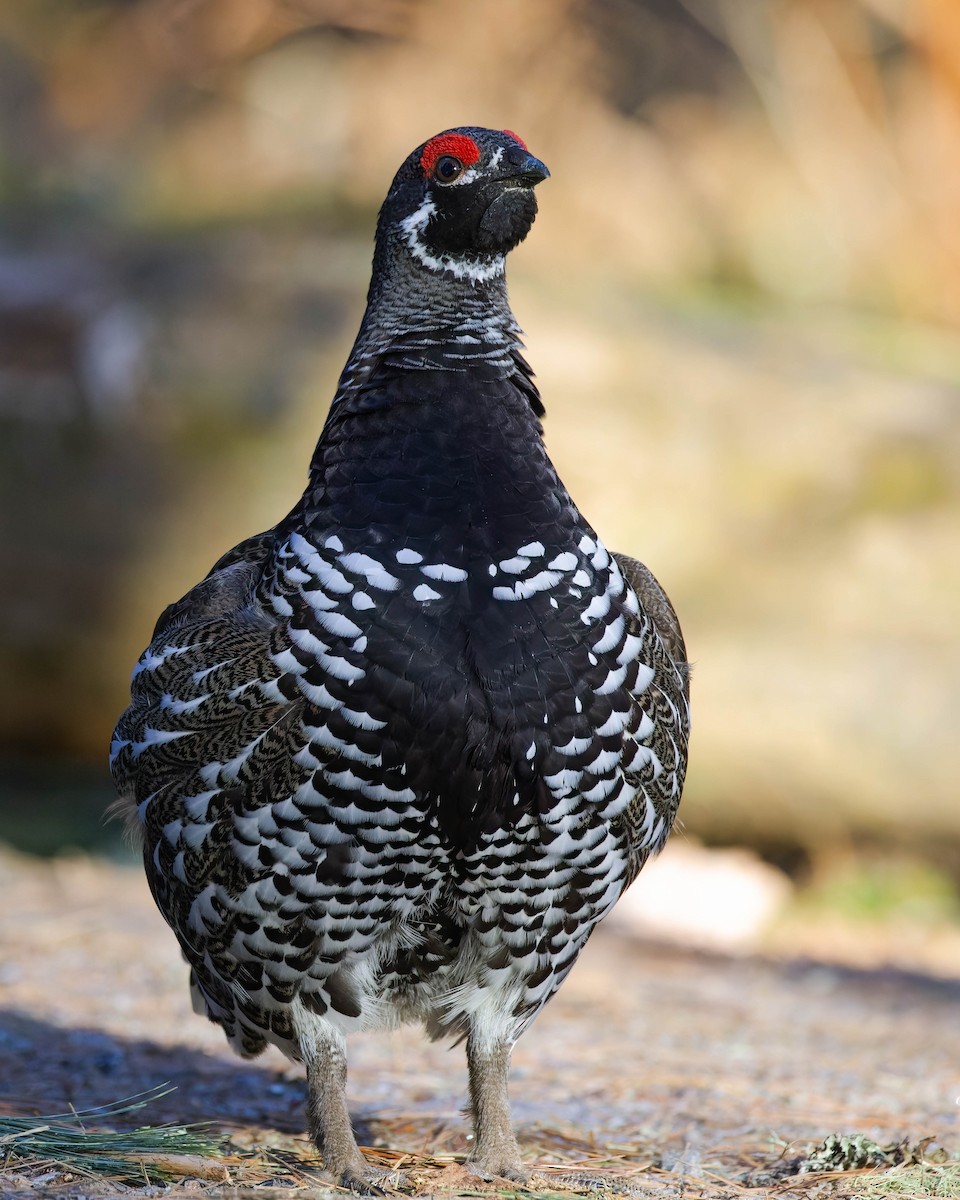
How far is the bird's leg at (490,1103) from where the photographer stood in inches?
144

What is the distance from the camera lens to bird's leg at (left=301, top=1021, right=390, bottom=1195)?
3.55 metres

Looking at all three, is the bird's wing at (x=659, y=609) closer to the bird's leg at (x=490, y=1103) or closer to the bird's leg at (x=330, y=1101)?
the bird's leg at (x=490, y=1103)

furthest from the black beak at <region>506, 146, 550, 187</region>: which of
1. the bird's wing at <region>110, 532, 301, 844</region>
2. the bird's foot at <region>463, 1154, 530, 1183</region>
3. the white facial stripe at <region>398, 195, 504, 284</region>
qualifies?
the bird's foot at <region>463, 1154, 530, 1183</region>

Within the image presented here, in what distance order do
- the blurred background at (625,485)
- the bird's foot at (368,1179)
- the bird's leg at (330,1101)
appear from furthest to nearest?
the blurred background at (625,485) → the bird's leg at (330,1101) → the bird's foot at (368,1179)

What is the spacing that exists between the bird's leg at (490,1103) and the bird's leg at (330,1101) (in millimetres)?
292

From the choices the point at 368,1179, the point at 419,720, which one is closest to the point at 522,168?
the point at 419,720

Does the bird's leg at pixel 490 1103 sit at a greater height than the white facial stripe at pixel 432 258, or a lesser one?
lesser

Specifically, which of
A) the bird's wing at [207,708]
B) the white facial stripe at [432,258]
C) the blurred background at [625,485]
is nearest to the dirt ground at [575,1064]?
the bird's wing at [207,708]

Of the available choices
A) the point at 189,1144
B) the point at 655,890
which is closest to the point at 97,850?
the point at 655,890

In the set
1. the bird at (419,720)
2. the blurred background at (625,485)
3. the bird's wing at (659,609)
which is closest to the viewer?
the bird at (419,720)

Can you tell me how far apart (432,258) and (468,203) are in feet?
0.56

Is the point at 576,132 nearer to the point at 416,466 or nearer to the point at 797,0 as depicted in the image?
the point at 797,0

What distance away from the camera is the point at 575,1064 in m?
5.18

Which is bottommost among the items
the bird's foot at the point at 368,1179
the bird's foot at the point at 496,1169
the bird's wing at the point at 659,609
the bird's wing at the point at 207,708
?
the bird's foot at the point at 368,1179
